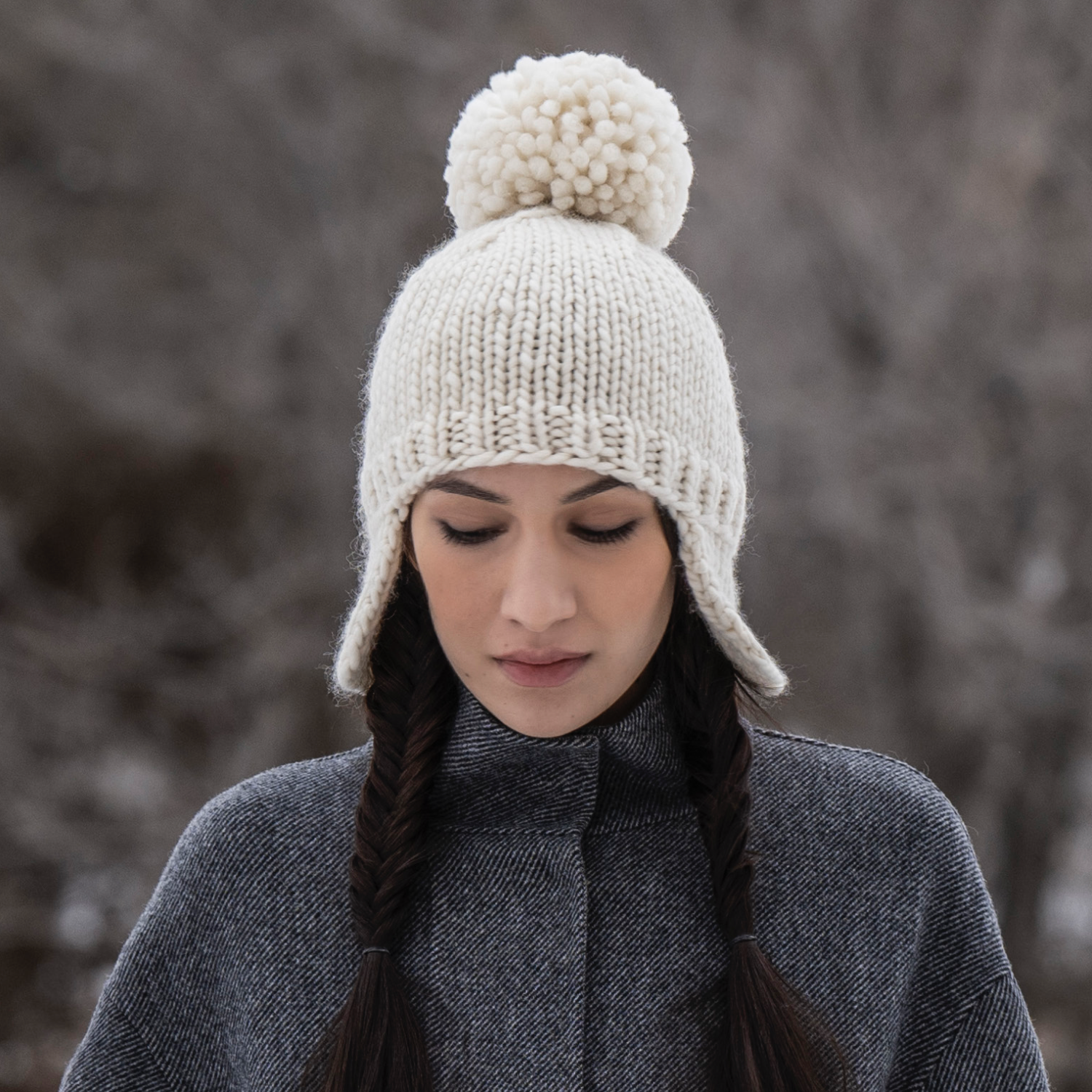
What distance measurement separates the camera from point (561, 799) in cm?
134

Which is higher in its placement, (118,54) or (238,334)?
(118,54)

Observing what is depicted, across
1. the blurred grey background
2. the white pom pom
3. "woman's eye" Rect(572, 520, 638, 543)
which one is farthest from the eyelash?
the blurred grey background

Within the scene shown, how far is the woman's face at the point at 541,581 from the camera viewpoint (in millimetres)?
1202

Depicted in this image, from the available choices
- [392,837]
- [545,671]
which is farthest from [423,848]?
[545,671]

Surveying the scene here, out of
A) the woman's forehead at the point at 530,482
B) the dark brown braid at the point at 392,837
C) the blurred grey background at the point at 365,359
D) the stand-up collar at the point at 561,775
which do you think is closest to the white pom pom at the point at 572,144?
the woman's forehead at the point at 530,482

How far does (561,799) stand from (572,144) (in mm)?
708

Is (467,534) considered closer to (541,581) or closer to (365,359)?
(541,581)

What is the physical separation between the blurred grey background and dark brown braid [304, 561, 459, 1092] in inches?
121

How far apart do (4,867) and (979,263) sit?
4126mm

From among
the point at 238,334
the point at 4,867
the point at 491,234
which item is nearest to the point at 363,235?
the point at 238,334

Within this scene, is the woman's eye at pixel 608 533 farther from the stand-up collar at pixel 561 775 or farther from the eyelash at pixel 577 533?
the stand-up collar at pixel 561 775

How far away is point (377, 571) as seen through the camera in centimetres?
134

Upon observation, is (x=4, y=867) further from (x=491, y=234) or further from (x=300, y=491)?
(x=491, y=234)

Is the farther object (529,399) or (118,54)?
(118,54)
